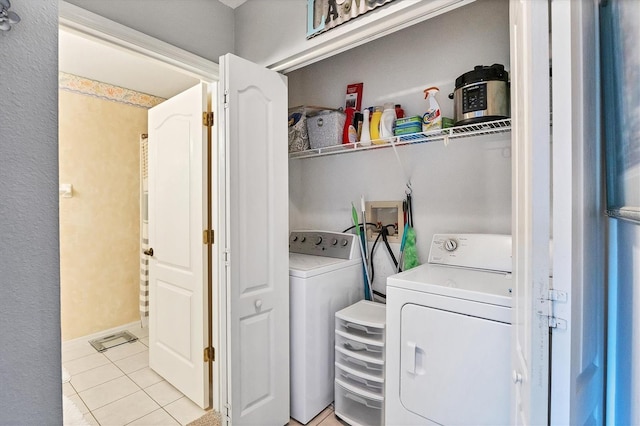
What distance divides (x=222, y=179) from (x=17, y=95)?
988 mm

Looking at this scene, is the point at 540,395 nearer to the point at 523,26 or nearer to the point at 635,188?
the point at 635,188

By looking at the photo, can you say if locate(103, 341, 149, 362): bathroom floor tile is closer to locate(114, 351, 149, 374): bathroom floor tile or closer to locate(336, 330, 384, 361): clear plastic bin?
locate(114, 351, 149, 374): bathroom floor tile

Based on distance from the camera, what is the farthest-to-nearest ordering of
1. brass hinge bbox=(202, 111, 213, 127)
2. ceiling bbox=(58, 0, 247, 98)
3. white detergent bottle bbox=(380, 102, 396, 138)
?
ceiling bbox=(58, 0, 247, 98)
brass hinge bbox=(202, 111, 213, 127)
white detergent bottle bbox=(380, 102, 396, 138)

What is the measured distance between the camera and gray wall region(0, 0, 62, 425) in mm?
576

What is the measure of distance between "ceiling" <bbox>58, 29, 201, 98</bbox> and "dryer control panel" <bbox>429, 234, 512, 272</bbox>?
229 cm

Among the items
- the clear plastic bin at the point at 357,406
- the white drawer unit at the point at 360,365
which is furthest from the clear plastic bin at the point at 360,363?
the clear plastic bin at the point at 357,406

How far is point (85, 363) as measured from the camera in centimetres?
270

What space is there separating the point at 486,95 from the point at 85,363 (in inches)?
140

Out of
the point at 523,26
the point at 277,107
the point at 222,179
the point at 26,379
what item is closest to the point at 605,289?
the point at 523,26

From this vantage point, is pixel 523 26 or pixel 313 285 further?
pixel 313 285

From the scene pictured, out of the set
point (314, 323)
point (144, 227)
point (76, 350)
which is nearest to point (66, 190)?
point (144, 227)

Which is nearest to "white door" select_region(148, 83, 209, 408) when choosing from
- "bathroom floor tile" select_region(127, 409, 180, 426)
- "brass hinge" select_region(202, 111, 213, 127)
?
"brass hinge" select_region(202, 111, 213, 127)

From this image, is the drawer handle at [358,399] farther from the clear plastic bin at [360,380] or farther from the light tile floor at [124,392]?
the light tile floor at [124,392]

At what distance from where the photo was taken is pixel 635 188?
2.17 feet
